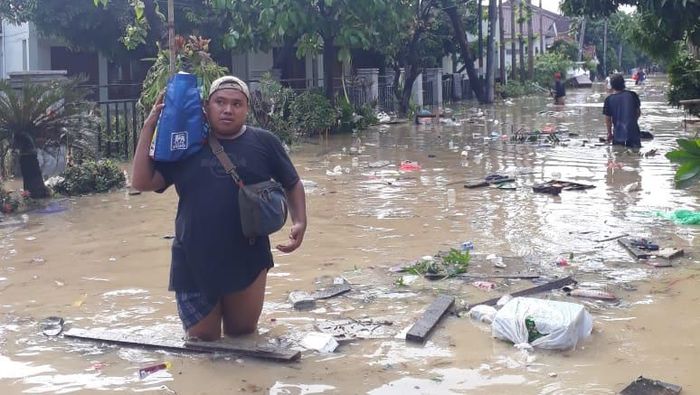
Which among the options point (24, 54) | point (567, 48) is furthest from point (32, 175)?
point (567, 48)

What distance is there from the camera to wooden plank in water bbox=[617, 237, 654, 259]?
6957mm

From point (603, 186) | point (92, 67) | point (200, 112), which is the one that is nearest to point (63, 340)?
point (200, 112)

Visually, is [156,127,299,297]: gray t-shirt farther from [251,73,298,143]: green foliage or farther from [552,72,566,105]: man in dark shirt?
[552,72,566,105]: man in dark shirt

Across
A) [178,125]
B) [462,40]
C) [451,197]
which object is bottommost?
[451,197]

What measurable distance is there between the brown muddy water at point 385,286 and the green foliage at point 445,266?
162 millimetres

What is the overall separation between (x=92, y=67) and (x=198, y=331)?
24538mm

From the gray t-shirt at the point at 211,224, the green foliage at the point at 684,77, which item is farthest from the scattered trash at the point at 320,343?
the green foliage at the point at 684,77

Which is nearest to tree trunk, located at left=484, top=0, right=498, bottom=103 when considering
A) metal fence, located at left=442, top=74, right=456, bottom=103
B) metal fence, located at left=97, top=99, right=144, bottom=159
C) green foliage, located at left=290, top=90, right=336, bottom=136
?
metal fence, located at left=442, top=74, right=456, bottom=103

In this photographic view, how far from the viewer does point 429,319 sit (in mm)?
5199

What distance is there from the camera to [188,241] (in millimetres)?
4602

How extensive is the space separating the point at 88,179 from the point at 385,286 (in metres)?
6.43

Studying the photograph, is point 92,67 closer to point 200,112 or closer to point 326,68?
point 326,68

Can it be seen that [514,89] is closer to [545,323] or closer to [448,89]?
[448,89]

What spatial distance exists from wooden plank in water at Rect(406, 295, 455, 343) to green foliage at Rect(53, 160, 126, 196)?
702cm
